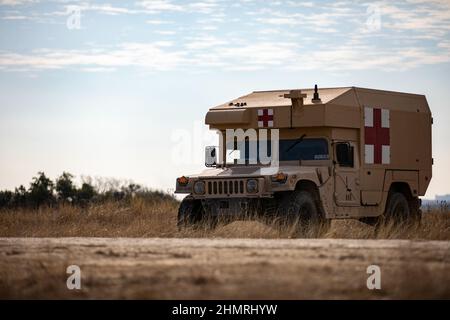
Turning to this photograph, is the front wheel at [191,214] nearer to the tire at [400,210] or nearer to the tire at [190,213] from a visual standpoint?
the tire at [190,213]

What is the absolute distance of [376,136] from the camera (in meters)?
24.0

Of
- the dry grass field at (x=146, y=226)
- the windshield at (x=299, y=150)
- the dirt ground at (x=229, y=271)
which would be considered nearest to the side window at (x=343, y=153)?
the windshield at (x=299, y=150)

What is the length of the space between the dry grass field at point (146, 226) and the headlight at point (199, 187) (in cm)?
76

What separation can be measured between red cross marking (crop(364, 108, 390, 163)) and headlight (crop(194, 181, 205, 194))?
3.77 meters

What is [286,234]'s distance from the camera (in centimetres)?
Answer: 2002

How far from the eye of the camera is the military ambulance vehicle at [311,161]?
21391 millimetres

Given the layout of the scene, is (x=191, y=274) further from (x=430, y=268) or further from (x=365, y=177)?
(x=365, y=177)

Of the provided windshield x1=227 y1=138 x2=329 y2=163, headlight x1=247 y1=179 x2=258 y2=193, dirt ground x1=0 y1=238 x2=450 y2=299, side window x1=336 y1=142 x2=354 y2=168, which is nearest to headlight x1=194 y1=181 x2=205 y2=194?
headlight x1=247 y1=179 x2=258 y2=193

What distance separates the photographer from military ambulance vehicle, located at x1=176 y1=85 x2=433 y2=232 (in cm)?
2139

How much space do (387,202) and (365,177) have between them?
4.19ft

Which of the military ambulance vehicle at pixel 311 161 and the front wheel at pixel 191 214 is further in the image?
the front wheel at pixel 191 214

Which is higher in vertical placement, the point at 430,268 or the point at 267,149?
the point at 267,149

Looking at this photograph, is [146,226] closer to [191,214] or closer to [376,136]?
[191,214]
